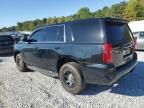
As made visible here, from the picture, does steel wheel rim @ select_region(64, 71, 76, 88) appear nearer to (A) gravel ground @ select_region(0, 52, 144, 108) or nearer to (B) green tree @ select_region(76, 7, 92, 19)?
(A) gravel ground @ select_region(0, 52, 144, 108)

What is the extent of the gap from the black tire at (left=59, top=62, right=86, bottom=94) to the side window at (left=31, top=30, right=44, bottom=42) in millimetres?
1534

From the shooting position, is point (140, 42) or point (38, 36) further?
point (140, 42)

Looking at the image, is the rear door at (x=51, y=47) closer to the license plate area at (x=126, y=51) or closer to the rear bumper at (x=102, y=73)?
the rear bumper at (x=102, y=73)

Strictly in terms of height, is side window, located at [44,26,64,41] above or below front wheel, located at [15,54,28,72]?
above

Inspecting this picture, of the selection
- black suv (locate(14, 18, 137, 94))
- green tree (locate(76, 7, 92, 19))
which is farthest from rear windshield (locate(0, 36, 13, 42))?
green tree (locate(76, 7, 92, 19))

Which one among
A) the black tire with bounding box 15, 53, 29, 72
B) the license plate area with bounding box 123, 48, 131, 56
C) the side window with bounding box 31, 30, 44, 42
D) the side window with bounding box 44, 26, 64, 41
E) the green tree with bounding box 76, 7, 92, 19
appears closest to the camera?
the license plate area with bounding box 123, 48, 131, 56

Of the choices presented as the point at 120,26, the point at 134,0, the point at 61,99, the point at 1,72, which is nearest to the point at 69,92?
the point at 61,99

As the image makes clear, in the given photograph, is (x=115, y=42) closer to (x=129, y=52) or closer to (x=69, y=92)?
(x=129, y=52)

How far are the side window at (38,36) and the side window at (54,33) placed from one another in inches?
10.6

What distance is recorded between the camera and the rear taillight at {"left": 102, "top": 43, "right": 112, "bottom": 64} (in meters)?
4.83

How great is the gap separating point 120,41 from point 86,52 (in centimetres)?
92

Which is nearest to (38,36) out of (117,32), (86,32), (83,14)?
(86,32)

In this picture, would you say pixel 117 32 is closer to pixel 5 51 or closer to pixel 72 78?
pixel 72 78

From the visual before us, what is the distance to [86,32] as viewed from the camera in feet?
17.4
